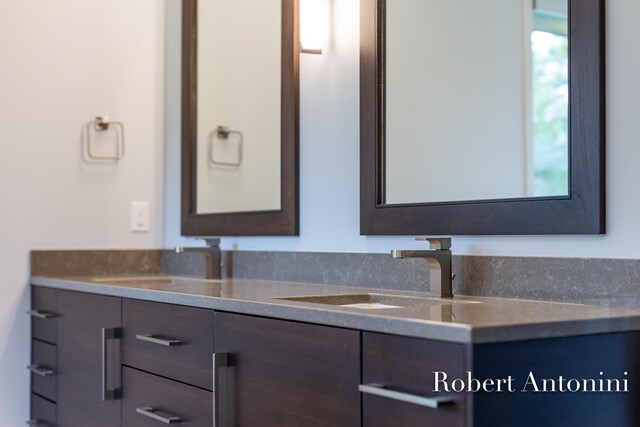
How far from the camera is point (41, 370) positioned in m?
2.84

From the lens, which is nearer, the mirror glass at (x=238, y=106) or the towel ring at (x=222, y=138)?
the mirror glass at (x=238, y=106)

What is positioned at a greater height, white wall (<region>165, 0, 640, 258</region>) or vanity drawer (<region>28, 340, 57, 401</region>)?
white wall (<region>165, 0, 640, 258</region>)

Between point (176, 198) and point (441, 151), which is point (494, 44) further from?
point (176, 198)

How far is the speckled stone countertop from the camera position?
1.35 m

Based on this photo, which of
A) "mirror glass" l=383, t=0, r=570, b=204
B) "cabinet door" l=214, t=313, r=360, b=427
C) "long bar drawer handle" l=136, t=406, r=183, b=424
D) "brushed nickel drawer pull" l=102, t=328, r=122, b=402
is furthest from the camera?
"brushed nickel drawer pull" l=102, t=328, r=122, b=402

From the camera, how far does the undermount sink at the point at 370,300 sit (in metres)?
1.98

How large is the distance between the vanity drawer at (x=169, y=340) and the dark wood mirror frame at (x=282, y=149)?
534 mm

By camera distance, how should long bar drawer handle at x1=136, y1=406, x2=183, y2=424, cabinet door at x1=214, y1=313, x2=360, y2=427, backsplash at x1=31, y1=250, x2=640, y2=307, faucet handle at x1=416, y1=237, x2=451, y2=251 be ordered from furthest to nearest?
long bar drawer handle at x1=136, y1=406, x2=183, y2=424 < faucet handle at x1=416, y1=237, x2=451, y2=251 < backsplash at x1=31, y1=250, x2=640, y2=307 < cabinet door at x1=214, y1=313, x2=360, y2=427

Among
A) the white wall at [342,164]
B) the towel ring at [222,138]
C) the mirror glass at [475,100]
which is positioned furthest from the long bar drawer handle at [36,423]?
the mirror glass at [475,100]

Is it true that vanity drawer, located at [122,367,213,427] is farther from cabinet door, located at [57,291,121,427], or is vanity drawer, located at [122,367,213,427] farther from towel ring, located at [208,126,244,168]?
towel ring, located at [208,126,244,168]

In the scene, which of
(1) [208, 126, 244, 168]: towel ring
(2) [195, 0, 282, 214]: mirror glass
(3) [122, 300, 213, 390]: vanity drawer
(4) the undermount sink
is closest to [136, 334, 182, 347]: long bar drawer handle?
(3) [122, 300, 213, 390]: vanity drawer

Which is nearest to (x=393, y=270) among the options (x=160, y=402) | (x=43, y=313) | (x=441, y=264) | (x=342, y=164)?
(x=441, y=264)

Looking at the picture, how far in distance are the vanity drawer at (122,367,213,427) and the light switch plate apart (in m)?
0.91

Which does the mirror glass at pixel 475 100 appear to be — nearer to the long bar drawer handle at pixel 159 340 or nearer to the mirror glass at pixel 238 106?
the mirror glass at pixel 238 106
